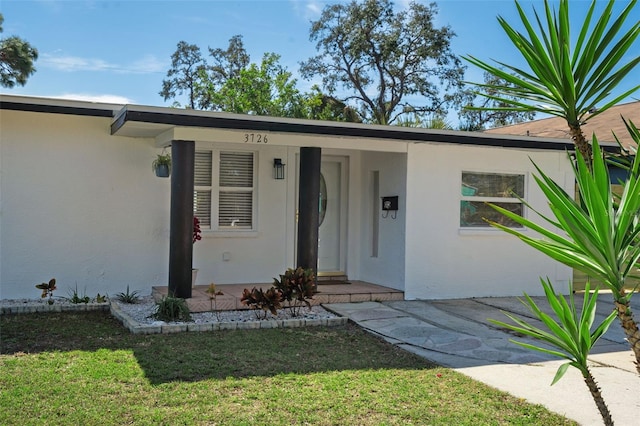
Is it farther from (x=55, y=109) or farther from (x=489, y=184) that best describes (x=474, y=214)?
(x=55, y=109)

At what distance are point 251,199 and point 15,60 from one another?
594 inches

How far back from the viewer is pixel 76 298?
28.9 feet

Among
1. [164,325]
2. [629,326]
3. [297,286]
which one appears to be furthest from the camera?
[297,286]

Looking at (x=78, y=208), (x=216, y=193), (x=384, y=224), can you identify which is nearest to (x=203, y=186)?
(x=216, y=193)

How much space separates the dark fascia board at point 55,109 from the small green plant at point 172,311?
10.1 feet

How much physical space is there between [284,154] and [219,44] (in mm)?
32258

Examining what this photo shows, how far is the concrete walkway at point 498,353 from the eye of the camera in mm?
5219

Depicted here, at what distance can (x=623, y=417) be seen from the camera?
15.8ft

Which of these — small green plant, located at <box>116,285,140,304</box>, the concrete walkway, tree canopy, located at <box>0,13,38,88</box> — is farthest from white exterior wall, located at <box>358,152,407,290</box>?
tree canopy, located at <box>0,13,38,88</box>

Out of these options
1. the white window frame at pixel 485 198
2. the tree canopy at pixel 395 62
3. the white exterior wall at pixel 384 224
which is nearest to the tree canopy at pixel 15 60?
the white exterior wall at pixel 384 224

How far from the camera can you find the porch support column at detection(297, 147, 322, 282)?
30.0ft

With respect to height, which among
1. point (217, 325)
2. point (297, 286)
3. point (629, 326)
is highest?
point (629, 326)

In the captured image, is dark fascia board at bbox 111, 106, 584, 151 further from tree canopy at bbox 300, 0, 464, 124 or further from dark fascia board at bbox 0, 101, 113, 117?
tree canopy at bbox 300, 0, 464, 124

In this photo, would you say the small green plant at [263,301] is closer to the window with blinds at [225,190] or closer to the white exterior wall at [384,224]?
the window with blinds at [225,190]
